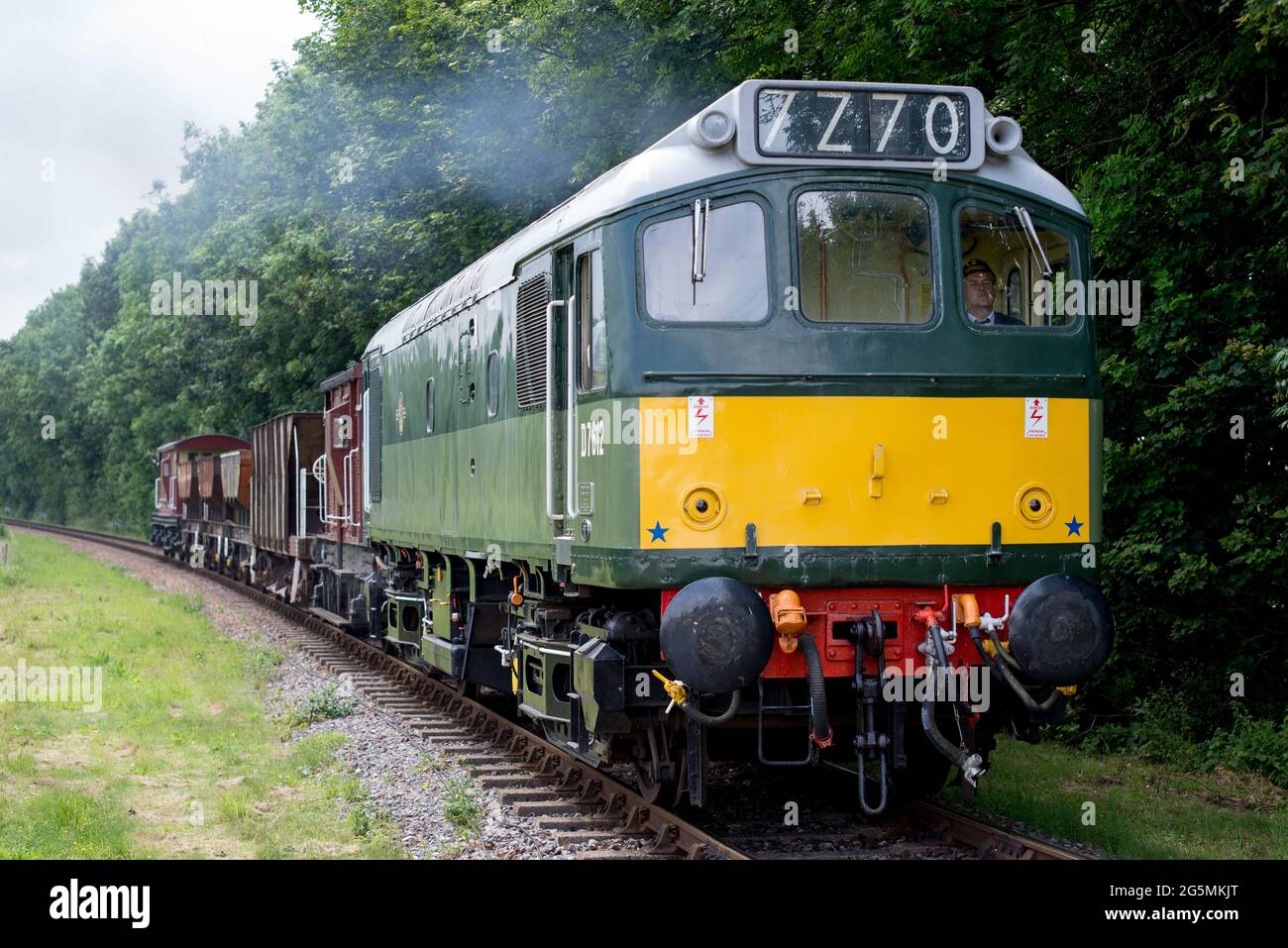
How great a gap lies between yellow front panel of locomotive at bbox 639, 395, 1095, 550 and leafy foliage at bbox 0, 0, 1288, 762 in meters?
2.72

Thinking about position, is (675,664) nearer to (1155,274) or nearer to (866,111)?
(866,111)

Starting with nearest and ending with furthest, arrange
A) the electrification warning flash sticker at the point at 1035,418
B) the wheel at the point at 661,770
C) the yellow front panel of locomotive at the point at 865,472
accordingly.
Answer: the yellow front panel of locomotive at the point at 865,472, the electrification warning flash sticker at the point at 1035,418, the wheel at the point at 661,770

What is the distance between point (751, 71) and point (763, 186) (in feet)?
24.3

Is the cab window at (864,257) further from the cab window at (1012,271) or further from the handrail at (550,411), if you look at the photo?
the handrail at (550,411)

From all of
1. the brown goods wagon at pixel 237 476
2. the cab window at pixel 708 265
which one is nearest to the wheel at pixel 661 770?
the cab window at pixel 708 265

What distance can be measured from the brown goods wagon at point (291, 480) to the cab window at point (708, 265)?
1594 centimetres

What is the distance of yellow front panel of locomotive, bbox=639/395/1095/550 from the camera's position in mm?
7270

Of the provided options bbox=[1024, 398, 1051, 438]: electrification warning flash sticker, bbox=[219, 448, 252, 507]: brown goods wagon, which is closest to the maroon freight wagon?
bbox=[219, 448, 252, 507]: brown goods wagon

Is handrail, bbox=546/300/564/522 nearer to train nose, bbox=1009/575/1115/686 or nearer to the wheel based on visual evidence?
the wheel

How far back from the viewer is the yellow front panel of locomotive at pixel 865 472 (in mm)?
7270

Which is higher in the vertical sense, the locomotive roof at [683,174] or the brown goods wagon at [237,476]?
the locomotive roof at [683,174]

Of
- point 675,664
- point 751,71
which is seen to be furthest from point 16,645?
point 675,664

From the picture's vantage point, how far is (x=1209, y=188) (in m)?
11.1

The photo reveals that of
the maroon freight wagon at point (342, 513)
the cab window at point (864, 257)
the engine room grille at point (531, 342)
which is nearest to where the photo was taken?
the cab window at point (864, 257)
